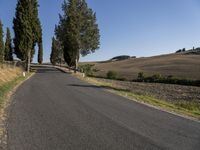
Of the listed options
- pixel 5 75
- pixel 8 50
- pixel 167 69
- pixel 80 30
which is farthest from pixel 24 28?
pixel 167 69

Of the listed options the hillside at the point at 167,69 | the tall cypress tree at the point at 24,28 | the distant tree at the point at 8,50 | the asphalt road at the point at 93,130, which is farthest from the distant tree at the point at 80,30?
the asphalt road at the point at 93,130

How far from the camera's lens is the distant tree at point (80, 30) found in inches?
2436

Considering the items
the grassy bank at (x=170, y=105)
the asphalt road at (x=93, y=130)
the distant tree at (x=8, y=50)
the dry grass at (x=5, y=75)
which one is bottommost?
the grassy bank at (x=170, y=105)

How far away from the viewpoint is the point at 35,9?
181 ft

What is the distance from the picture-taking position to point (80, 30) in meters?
63.0

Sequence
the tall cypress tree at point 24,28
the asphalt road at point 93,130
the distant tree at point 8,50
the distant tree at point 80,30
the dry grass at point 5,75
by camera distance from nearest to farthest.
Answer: the asphalt road at point 93,130 < the dry grass at point 5,75 < the tall cypress tree at point 24,28 < the distant tree at point 80,30 < the distant tree at point 8,50

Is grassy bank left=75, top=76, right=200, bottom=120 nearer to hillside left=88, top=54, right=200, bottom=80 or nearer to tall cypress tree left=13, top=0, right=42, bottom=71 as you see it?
tall cypress tree left=13, top=0, right=42, bottom=71

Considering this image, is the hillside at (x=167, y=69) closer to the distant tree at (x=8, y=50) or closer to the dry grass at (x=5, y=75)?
the distant tree at (x=8, y=50)

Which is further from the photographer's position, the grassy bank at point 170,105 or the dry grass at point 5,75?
the dry grass at point 5,75

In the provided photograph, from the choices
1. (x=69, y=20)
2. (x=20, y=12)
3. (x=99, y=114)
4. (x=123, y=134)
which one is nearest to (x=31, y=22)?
(x=20, y=12)

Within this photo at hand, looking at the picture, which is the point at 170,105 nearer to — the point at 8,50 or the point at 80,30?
the point at 80,30

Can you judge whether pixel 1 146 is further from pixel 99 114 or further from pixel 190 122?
pixel 190 122

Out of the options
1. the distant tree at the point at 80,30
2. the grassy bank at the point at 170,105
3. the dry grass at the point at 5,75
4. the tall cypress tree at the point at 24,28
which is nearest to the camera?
the grassy bank at the point at 170,105

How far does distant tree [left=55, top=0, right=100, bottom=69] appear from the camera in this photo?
61.9 metres
